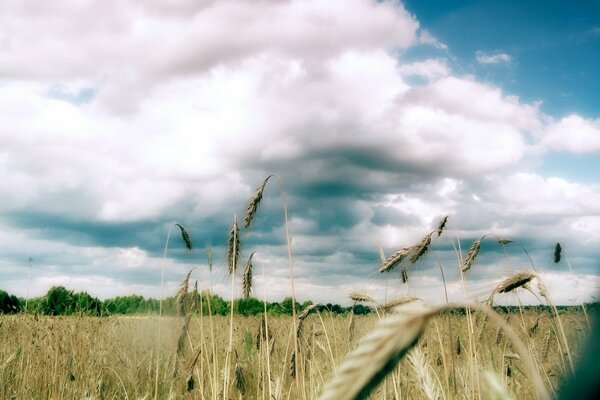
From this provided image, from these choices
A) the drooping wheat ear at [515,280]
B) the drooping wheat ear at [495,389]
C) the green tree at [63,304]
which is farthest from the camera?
→ the green tree at [63,304]

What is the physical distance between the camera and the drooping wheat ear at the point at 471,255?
3.70 m

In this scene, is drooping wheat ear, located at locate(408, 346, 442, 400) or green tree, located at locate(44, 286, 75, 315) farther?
green tree, located at locate(44, 286, 75, 315)

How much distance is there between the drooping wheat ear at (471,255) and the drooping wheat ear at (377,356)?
3.14 meters

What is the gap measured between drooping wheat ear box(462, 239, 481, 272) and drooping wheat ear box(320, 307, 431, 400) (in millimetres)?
3137

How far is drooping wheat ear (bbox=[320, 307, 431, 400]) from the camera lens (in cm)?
70

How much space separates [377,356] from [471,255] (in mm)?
3276

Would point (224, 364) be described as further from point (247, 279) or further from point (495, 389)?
point (495, 389)

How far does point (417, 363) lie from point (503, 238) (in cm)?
224

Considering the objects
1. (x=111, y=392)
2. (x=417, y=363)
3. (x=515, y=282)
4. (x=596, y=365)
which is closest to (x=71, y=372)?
(x=111, y=392)

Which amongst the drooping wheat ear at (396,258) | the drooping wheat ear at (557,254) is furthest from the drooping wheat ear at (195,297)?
the drooping wheat ear at (557,254)

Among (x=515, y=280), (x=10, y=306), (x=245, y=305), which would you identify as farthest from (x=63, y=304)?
(x=515, y=280)

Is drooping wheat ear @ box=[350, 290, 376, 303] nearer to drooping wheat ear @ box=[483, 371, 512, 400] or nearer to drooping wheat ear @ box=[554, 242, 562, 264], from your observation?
drooping wheat ear @ box=[483, 371, 512, 400]

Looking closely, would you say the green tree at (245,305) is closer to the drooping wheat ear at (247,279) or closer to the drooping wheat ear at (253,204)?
the drooping wheat ear at (247,279)

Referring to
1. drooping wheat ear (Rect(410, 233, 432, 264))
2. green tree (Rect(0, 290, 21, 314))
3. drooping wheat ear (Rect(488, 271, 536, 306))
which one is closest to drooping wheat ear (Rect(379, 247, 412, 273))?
drooping wheat ear (Rect(410, 233, 432, 264))
